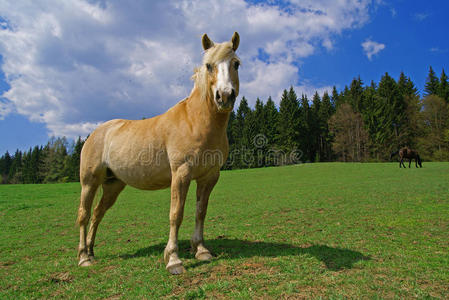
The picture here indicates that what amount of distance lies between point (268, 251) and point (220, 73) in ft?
9.16

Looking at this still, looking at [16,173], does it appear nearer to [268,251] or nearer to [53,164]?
[53,164]

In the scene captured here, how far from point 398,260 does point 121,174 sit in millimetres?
4260

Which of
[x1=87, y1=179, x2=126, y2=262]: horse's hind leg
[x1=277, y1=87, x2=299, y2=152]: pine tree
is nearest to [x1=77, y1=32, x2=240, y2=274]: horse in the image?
[x1=87, y1=179, x2=126, y2=262]: horse's hind leg

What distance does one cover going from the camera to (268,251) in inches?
144

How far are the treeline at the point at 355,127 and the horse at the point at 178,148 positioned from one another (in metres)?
39.3

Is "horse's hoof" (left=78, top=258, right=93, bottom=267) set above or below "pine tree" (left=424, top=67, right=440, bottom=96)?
below

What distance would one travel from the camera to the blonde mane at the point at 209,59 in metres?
3.04

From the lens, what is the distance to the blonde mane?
9.96 ft

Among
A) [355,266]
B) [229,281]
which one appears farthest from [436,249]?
[229,281]

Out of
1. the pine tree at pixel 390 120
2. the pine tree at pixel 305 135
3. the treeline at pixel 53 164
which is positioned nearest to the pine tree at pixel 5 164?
the treeline at pixel 53 164

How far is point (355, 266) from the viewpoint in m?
2.97

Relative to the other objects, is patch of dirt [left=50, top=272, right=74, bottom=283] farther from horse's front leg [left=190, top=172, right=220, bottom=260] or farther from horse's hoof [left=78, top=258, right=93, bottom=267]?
horse's front leg [left=190, top=172, right=220, bottom=260]

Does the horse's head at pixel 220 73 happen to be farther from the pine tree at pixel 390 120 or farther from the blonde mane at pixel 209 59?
the pine tree at pixel 390 120

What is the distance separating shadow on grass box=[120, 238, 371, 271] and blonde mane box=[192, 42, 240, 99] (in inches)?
98.3
